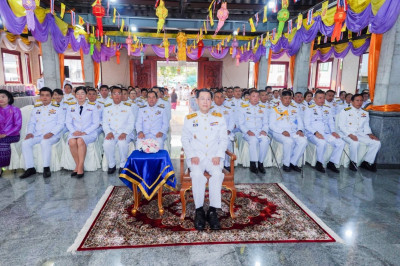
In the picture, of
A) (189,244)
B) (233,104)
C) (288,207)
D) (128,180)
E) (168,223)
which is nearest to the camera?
(189,244)

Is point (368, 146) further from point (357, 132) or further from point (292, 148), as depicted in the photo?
point (292, 148)

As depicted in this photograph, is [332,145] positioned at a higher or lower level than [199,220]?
higher

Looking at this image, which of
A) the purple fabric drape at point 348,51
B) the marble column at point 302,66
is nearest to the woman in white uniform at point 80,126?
the marble column at point 302,66

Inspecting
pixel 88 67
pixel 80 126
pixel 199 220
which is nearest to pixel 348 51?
pixel 80 126

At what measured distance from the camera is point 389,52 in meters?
4.73

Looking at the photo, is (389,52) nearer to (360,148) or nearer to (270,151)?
(360,148)

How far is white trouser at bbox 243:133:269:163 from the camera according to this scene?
4625 millimetres

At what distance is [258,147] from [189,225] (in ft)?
7.80

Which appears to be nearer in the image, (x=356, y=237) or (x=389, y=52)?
(x=356, y=237)

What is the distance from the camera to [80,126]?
455 centimetres

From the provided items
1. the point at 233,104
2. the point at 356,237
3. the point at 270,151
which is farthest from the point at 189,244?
the point at 233,104

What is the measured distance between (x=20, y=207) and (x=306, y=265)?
3276 mm

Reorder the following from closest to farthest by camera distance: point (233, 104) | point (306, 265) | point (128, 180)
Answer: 1. point (306, 265)
2. point (128, 180)
3. point (233, 104)

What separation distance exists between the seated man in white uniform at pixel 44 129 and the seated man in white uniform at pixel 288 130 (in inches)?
153
